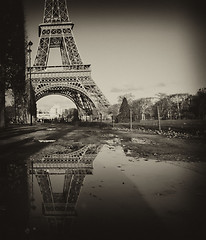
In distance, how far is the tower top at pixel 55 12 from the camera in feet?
89.6

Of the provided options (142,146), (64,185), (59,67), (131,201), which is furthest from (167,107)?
(131,201)

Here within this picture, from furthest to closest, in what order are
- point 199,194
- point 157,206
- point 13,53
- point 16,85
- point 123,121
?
point 123,121
point 16,85
point 13,53
point 199,194
point 157,206

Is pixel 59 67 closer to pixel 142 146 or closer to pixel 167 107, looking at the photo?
pixel 167 107

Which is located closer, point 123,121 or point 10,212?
point 10,212

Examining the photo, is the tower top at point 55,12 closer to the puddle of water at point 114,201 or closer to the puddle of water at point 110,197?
the puddle of water at point 110,197

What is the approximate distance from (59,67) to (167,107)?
24100 millimetres

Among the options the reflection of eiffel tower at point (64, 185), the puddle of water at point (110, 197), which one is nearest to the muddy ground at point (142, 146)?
the reflection of eiffel tower at point (64, 185)

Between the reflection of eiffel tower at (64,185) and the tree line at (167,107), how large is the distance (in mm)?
23455

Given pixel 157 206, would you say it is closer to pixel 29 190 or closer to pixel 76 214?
pixel 76 214

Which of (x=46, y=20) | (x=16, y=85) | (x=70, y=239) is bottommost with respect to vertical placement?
(x=70, y=239)

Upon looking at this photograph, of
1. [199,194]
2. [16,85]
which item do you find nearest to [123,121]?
[16,85]

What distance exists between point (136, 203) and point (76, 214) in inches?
24.6

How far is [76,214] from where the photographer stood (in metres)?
2.05

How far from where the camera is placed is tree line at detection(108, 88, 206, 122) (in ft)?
111
